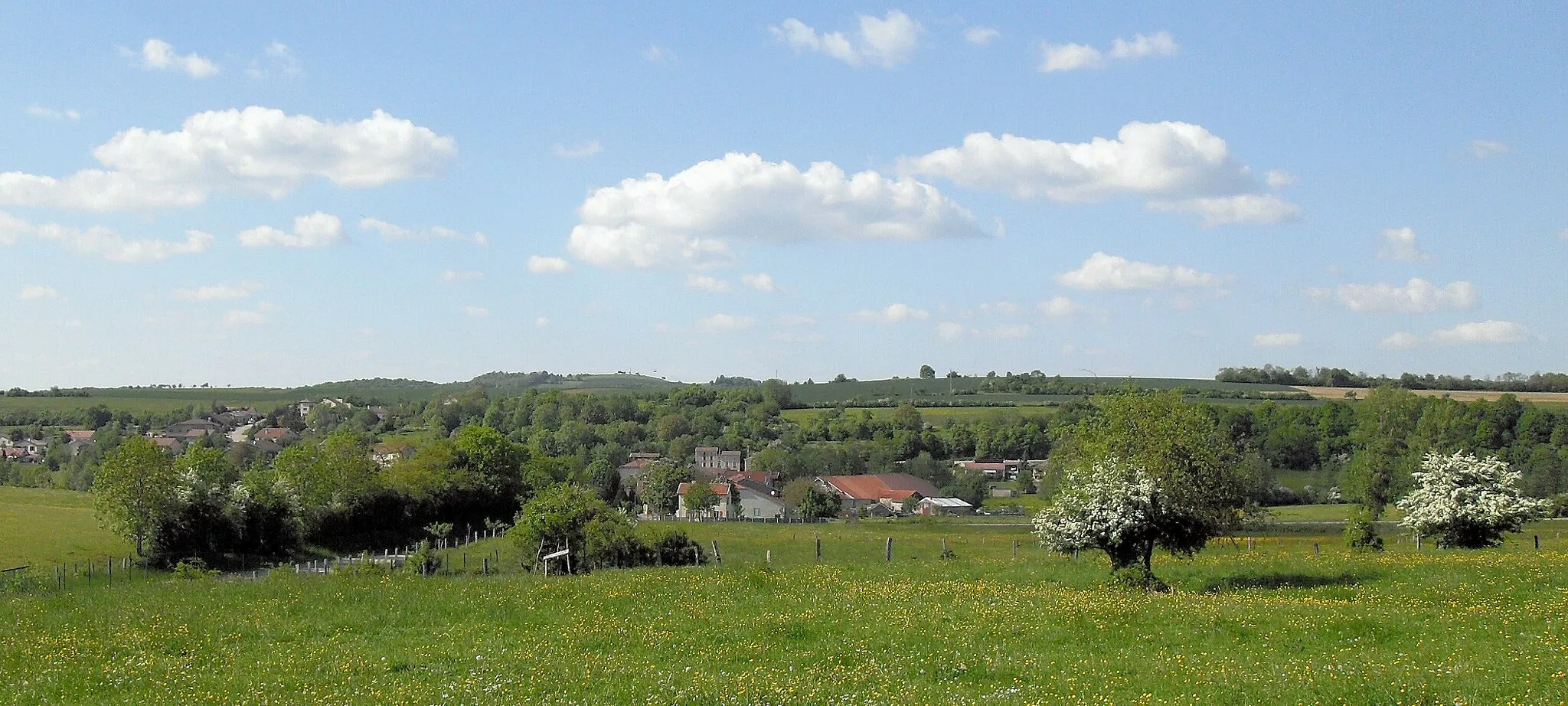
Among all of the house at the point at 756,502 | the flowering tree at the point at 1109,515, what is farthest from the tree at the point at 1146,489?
the house at the point at 756,502

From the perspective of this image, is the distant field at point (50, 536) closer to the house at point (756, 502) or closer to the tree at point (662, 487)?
the tree at point (662, 487)

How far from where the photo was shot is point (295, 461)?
75250mm

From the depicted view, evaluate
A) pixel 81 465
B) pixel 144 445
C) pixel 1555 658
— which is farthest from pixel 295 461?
pixel 81 465

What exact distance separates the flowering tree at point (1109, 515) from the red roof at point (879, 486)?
12019 cm

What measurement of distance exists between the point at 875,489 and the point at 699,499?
98.2ft

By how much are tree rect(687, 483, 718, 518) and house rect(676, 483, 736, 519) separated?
0.40 meters

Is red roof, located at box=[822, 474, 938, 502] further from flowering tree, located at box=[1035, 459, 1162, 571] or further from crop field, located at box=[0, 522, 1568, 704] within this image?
crop field, located at box=[0, 522, 1568, 704]

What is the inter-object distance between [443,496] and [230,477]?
23073 millimetres

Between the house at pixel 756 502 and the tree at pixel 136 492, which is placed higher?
the tree at pixel 136 492

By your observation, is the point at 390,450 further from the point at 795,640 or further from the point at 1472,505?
the point at 795,640

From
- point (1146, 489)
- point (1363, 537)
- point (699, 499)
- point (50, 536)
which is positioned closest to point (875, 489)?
point (699, 499)

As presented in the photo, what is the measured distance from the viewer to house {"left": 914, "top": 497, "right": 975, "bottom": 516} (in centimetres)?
14512

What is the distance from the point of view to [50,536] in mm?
67625

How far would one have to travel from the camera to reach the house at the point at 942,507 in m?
145
